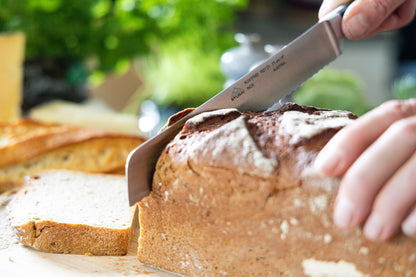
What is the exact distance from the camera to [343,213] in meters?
1.04

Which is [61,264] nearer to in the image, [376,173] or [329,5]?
[376,173]

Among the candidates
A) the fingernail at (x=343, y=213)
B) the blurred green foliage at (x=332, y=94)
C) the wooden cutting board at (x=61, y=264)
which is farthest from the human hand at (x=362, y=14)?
the blurred green foliage at (x=332, y=94)

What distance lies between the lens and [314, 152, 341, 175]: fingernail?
1052mm

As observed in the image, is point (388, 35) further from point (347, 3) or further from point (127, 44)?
point (347, 3)

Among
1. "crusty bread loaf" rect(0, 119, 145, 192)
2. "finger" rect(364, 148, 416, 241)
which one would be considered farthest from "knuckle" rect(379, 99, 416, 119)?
"crusty bread loaf" rect(0, 119, 145, 192)

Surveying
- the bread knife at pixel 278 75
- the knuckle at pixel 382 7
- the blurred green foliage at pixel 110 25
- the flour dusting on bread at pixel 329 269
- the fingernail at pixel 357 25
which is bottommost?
the flour dusting on bread at pixel 329 269

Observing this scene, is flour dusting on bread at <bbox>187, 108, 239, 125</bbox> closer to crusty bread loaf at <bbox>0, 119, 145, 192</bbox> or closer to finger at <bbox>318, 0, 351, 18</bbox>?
finger at <bbox>318, 0, 351, 18</bbox>

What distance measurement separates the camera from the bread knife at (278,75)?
1375 mm

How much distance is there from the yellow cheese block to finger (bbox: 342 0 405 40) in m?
2.36

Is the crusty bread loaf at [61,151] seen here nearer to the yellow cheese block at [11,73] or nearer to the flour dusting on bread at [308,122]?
the yellow cheese block at [11,73]

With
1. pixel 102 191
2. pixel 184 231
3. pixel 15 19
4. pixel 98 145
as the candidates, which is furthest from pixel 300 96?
pixel 15 19

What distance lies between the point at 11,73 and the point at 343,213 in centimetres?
266

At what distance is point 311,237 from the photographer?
1167 mm

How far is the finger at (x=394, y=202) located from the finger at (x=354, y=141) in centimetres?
10
